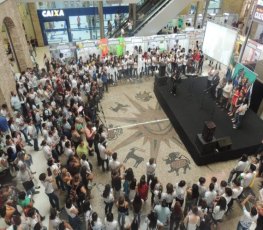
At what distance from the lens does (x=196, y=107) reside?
33.2 feet

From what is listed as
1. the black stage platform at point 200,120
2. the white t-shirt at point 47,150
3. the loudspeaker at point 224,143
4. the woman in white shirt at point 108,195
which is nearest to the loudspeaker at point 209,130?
the loudspeaker at point 224,143

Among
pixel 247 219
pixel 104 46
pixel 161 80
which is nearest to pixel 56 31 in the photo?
pixel 104 46

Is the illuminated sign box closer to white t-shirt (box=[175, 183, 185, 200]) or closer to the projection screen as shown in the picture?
the projection screen

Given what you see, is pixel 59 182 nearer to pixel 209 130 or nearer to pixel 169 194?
pixel 169 194

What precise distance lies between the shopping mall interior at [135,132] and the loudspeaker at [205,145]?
0.04 metres

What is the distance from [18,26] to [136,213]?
1100 cm

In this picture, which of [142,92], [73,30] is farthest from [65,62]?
[73,30]

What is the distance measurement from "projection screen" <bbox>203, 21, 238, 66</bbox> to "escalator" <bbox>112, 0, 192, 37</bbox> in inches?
127

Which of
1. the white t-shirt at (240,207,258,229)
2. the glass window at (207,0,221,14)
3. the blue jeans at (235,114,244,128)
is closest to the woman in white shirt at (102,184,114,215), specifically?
the white t-shirt at (240,207,258,229)

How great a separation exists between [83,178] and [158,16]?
11979 millimetres

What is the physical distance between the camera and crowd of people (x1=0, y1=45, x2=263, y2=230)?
534cm

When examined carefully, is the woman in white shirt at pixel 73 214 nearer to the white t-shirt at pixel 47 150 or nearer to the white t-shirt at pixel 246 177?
the white t-shirt at pixel 47 150

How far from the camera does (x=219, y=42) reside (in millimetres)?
11844

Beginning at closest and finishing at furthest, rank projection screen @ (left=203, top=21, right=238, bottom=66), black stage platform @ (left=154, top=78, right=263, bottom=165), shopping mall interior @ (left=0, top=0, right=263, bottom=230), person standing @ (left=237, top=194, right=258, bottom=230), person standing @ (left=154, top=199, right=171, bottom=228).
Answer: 1. person standing @ (left=237, top=194, right=258, bottom=230)
2. person standing @ (left=154, top=199, right=171, bottom=228)
3. shopping mall interior @ (left=0, top=0, right=263, bottom=230)
4. black stage platform @ (left=154, top=78, right=263, bottom=165)
5. projection screen @ (left=203, top=21, right=238, bottom=66)
